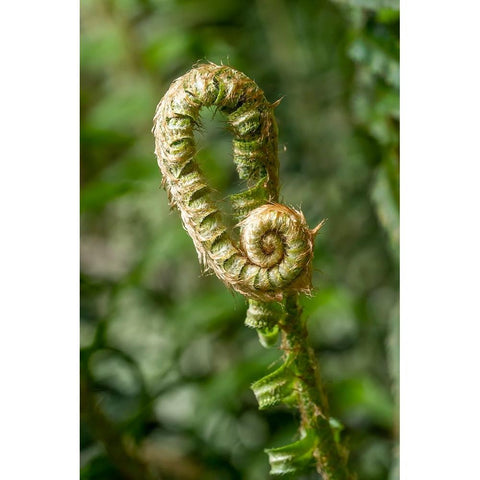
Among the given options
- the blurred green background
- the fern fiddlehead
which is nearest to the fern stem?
the fern fiddlehead

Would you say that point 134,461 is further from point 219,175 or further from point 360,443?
point 219,175

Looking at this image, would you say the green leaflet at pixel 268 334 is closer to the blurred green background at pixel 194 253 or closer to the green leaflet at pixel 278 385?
the green leaflet at pixel 278 385

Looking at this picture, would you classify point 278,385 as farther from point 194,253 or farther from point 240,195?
point 194,253

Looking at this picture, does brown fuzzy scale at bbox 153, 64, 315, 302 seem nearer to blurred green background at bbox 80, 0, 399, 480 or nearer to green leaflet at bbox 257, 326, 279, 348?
green leaflet at bbox 257, 326, 279, 348
